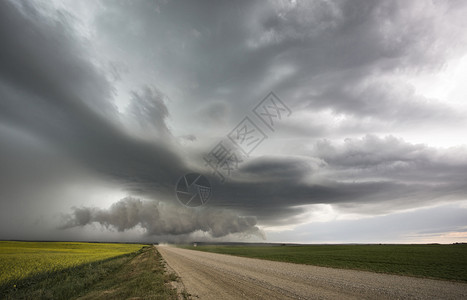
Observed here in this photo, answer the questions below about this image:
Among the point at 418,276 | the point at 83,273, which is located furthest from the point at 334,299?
the point at 83,273

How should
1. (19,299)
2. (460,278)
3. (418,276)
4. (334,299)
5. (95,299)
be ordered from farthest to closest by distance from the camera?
(418,276) < (460,278) < (19,299) < (95,299) < (334,299)

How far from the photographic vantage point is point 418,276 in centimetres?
2098

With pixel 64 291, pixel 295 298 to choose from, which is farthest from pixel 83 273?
pixel 295 298

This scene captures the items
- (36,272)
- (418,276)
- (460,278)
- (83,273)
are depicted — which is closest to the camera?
(460,278)

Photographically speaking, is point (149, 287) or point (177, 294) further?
point (149, 287)

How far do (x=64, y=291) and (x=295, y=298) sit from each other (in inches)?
653

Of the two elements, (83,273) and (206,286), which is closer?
(206,286)

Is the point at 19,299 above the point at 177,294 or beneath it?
beneath

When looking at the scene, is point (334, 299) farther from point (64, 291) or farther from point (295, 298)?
point (64, 291)

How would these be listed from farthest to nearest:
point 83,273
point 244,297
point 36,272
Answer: point 83,273 < point 36,272 < point 244,297

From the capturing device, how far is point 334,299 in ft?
37.9

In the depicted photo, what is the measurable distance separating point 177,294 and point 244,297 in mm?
4045

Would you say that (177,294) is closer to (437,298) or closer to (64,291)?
(64,291)

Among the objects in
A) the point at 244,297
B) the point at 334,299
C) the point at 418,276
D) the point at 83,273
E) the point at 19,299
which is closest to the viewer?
the point at 334,299
